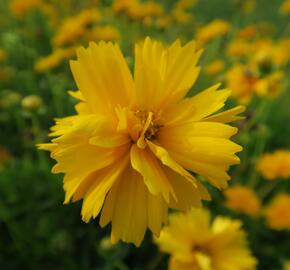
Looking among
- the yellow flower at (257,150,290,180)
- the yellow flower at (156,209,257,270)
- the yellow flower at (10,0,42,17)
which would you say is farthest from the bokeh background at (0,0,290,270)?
the yellow flower at (10,0,42,17)

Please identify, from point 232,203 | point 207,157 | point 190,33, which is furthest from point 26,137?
point 190,33

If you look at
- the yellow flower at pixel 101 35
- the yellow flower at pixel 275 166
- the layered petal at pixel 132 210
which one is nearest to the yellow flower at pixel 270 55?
the yellow flower at pixel 275 166

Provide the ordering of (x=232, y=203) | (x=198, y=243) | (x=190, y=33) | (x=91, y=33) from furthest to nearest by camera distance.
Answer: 1. (x=190, y=33)
2. (x=91, y=33)
3. (x=232, y=203)
4. (x=198, y=243)

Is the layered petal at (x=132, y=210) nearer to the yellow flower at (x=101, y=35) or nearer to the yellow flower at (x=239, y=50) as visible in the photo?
the yellow flower at (x=101, y=35)

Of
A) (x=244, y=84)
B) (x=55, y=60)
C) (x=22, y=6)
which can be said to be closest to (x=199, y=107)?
(x=244, y=84)

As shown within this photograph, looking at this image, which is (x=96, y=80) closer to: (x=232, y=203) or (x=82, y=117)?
(x=82, y=117)

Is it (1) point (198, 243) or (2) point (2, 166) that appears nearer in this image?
(1) point (198, 243)
